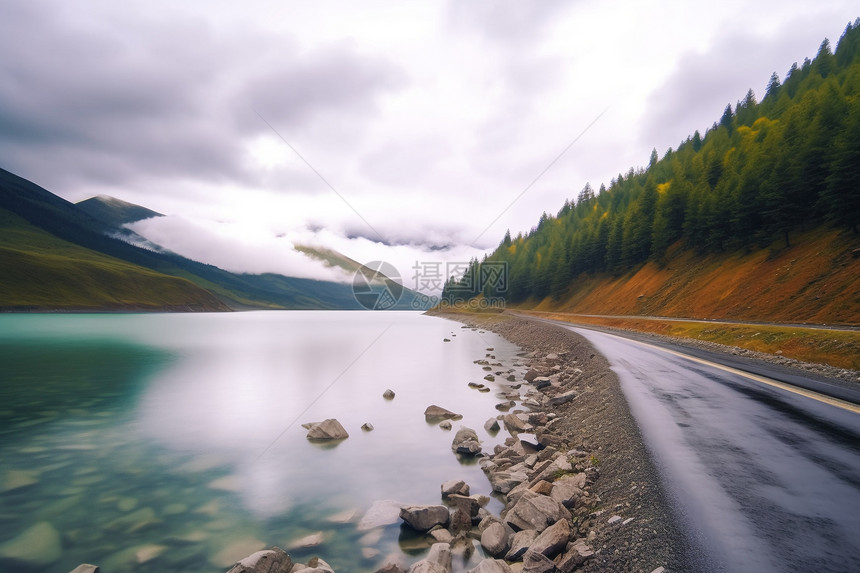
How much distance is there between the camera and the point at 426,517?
916cm

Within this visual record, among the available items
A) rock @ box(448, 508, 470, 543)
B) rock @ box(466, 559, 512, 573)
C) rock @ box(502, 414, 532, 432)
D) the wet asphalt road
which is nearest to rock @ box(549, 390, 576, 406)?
rock @ box(502, 414, 532, 432)

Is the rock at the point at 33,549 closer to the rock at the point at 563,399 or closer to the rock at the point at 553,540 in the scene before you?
the rock at the point at 553,540

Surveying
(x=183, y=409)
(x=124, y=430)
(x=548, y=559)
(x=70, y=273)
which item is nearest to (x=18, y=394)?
(x=183, y=409)

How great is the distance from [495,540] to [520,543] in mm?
663

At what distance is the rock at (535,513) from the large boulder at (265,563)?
4715 millimetres

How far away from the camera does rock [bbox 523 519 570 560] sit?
6633 millimetres

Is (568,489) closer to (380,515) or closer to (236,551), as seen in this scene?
(380,515)

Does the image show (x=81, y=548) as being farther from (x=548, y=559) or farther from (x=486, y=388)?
(x=486, y=388)

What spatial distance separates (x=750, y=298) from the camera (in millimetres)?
42281

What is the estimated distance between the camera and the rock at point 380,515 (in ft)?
32.0

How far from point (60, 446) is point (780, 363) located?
3463 centimetres

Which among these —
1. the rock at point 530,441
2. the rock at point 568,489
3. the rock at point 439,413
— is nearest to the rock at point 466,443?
the rock at point 530,441

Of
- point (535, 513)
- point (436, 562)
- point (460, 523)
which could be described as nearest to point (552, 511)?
point (535, 513)

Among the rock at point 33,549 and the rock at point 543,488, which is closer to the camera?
the rock at point 33,549
